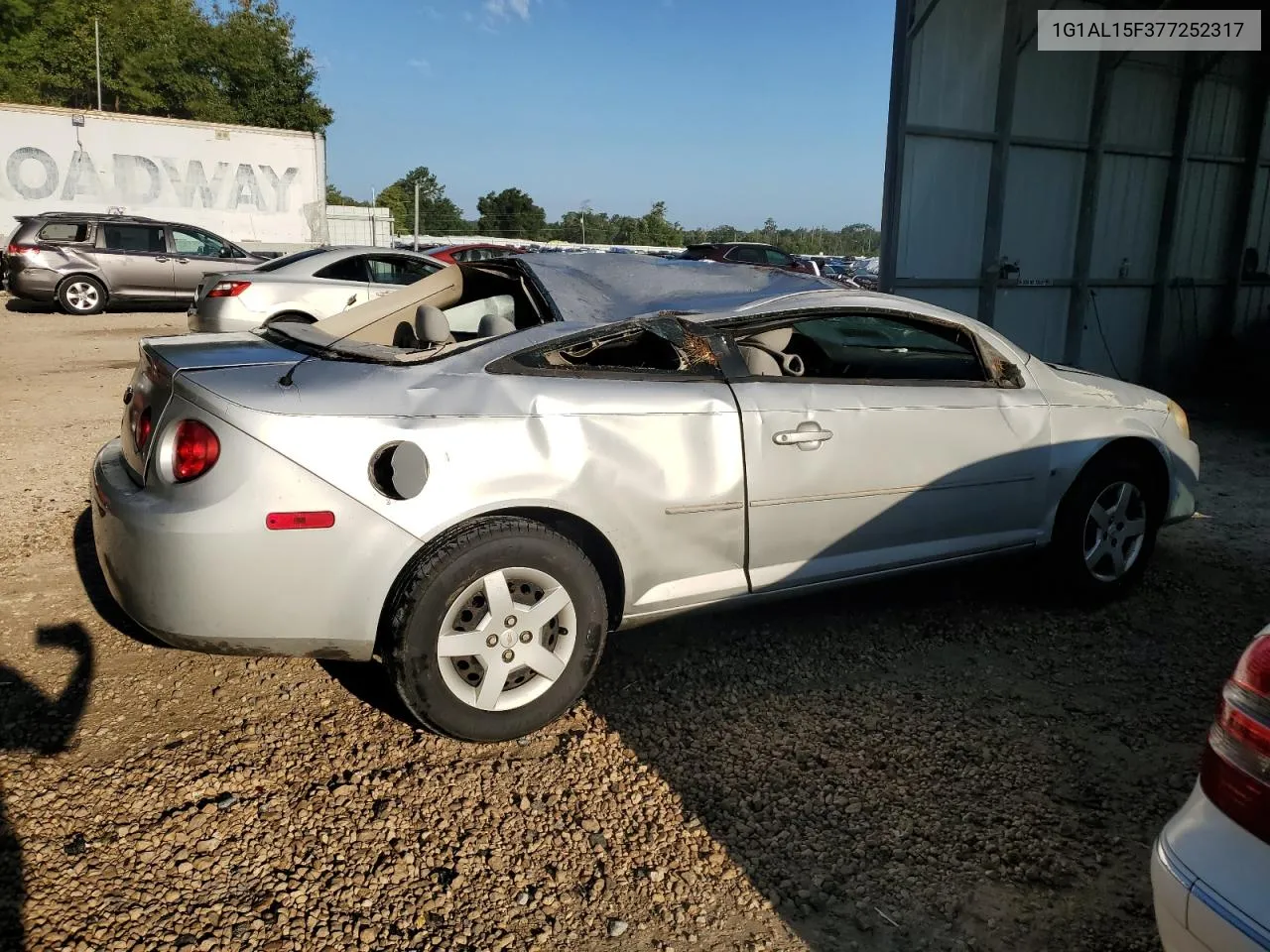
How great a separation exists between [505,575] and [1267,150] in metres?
12.3

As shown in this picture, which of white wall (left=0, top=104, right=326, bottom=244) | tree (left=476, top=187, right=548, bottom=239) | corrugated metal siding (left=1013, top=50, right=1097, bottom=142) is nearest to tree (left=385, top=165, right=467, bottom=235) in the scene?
tree (left=476, top=187, right=548, bottom=239)

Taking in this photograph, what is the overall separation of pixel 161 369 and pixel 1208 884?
301 centimetres

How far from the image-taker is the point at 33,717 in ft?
10.2

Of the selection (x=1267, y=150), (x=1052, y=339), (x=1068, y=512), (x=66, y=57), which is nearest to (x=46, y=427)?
(x=1068, y=512)

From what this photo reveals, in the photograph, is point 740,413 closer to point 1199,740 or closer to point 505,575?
point 505,575

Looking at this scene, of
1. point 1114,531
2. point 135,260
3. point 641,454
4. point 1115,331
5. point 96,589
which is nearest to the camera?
point 641,454

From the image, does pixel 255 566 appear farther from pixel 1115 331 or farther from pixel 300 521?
pixel 1115 331

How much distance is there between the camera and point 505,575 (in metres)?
2.90

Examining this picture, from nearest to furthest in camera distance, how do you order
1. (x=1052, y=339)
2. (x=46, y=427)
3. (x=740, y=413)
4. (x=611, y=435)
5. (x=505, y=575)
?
(x=505, y=575)
(x=611, y=435)
(x=740, y=413)
(x=46, y=427)
(x=1052, y=339)

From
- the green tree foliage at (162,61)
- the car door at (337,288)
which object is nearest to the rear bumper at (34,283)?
the car door at (337,288)

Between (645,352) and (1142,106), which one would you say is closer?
(645,352)

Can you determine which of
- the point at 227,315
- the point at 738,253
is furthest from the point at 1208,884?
the point at 738,253

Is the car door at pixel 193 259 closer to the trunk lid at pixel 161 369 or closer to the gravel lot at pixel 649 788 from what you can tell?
the gravel lot at pixel 649 788

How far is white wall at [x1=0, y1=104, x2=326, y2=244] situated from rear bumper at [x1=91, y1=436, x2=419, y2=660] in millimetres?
22328
